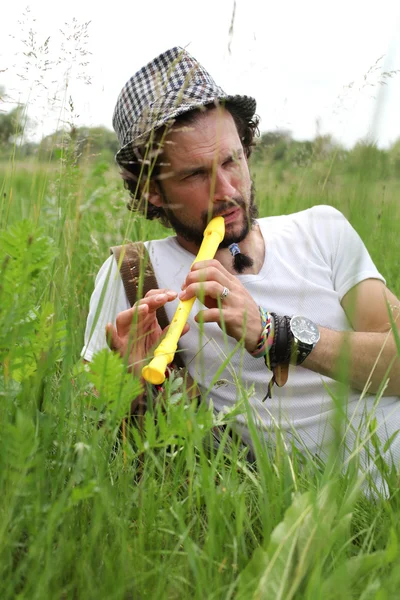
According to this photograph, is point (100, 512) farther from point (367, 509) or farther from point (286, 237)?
point (286, 237)

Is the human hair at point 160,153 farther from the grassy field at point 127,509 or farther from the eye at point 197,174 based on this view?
the grassy field at point 127,509

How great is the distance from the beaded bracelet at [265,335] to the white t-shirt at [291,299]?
0.19 metres

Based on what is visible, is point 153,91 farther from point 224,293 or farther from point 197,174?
point 224,293

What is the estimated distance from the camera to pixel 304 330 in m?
1.73

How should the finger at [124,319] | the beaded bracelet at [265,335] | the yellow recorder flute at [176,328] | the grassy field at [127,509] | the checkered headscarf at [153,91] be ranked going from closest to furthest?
1. the grassy field at [127,509]
2. the yellow recorder flute at [176,328]
3. the finger at [124,319]
4. the beaded bracelet at [265,335]
5. the checkered headscarf at [153,91]

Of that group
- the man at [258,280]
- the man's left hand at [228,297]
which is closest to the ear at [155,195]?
the man at [258,280]

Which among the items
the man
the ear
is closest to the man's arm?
the man

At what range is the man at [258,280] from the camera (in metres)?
1.75

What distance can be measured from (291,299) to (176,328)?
514 mm

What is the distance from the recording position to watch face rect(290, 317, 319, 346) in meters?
1.70

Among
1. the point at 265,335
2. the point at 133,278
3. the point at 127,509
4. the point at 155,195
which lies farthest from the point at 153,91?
the point at 127,509

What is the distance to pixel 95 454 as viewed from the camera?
1023mm

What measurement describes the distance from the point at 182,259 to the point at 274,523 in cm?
118

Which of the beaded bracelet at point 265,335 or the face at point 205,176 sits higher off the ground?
the face at point 205,176
